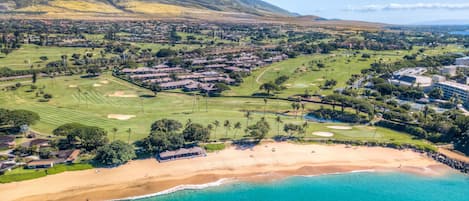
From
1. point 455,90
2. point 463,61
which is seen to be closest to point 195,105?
point 455,90

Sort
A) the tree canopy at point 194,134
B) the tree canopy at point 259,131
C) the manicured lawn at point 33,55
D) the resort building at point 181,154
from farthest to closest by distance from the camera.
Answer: the manicured lawn at point 33,55, the tree canopy at point 259,131, the tree canopy at point 194,134, the resort building at point 181,154

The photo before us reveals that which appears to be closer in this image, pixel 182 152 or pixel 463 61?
pixel 182 152

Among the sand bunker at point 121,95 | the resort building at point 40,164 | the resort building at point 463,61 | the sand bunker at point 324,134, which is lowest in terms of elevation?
the resort building at point 40,164

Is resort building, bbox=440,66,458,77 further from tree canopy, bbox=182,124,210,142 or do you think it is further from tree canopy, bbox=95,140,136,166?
tree canopy, bbox=95,140,136,166

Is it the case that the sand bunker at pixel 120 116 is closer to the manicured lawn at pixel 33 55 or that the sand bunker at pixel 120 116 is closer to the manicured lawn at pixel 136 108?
the manicured lawn at pixel 136 108

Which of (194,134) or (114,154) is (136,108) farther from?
(114,154)

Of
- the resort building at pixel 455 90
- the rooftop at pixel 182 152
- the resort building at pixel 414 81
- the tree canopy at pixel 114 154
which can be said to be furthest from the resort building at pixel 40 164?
the resort building at pixel 414 81

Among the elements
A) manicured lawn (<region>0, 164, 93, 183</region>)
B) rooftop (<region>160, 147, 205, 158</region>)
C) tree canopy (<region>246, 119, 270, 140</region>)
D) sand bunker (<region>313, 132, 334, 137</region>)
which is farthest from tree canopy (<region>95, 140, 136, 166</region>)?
sand bunker (<region>313, 132, 334, 137</region>)
